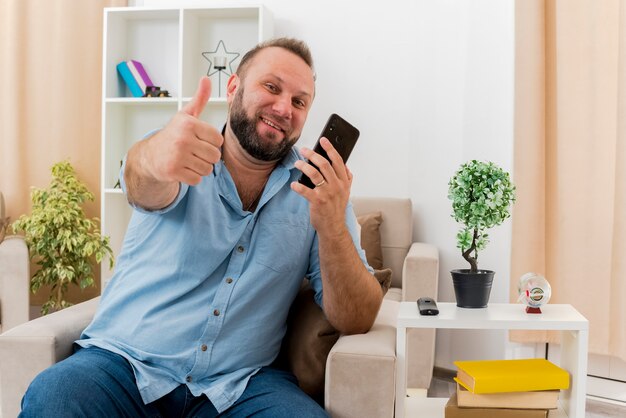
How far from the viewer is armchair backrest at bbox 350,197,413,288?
3.10m

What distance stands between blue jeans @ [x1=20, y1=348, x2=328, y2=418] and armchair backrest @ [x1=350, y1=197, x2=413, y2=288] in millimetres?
1705

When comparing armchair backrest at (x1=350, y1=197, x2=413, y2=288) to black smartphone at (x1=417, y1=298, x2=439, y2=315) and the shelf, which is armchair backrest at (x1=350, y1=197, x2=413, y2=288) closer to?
the shelf

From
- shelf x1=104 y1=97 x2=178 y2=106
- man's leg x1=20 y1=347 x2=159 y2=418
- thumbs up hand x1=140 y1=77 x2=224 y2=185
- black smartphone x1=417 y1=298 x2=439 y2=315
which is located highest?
shelf x1=104 y1=97 x2=178 y2=106

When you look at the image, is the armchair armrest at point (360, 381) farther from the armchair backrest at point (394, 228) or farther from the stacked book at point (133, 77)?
the stacked book at point (133, 77)

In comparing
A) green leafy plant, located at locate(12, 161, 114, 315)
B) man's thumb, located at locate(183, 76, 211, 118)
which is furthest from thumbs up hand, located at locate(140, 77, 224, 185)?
green leafy plant, located at locate(12, 161, 114, 315)

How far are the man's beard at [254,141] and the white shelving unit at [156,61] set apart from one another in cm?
180

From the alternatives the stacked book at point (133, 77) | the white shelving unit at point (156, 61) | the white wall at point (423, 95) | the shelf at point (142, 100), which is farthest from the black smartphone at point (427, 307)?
the stacked book at point (133, 77)

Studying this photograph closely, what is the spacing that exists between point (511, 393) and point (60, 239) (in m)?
2.37

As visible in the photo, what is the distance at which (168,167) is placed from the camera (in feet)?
3.83

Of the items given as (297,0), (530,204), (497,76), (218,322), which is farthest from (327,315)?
(297,0)

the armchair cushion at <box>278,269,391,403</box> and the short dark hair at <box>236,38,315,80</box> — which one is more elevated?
the short dark hair at <box>236,38,315,80</box>

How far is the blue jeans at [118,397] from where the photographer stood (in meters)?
1.23

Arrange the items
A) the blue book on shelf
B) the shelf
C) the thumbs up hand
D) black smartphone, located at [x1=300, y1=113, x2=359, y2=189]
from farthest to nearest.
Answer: the blue book on shelf → the shelf → black smartphone, located at [x1=300, y1=113, x2=359, y2=189] → the thumbs up hand

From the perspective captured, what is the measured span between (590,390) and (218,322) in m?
1.81
